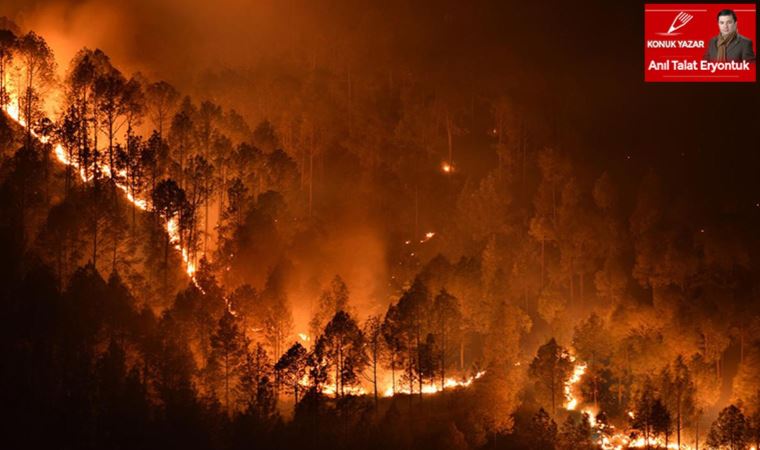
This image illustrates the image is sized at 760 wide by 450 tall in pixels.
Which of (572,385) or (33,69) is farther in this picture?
(33,69)

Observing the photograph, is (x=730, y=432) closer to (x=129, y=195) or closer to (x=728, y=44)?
(x=728, y=44)

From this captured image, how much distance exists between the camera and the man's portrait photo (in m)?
94.6

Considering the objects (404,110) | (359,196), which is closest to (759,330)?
(359,196)

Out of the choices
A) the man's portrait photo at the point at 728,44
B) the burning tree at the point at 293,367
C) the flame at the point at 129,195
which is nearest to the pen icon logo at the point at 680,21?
the man's portrait photo at the point at 728,44

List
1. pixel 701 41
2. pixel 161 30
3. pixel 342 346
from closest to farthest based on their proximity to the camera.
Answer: pixel 342 346
pixel 701 41
pixel 161 30

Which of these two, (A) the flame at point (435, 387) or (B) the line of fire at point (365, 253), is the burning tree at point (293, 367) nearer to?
(B) the line of fire at point (365, 253)

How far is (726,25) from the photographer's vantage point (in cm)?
9406

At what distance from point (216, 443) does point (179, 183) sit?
30096 millimetres

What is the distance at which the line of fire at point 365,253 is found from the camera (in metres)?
Answer: 69.1

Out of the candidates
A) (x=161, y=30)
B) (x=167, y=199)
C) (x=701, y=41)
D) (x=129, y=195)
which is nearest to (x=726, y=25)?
(x=701, y=41)

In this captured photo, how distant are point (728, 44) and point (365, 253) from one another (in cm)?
4937

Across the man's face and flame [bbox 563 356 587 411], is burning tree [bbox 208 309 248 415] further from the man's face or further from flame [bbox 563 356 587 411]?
the man's face

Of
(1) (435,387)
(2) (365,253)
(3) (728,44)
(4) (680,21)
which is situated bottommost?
(1) (435,387)

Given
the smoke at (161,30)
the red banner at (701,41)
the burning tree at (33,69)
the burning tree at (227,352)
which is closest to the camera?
the burning tree at (227,352)
